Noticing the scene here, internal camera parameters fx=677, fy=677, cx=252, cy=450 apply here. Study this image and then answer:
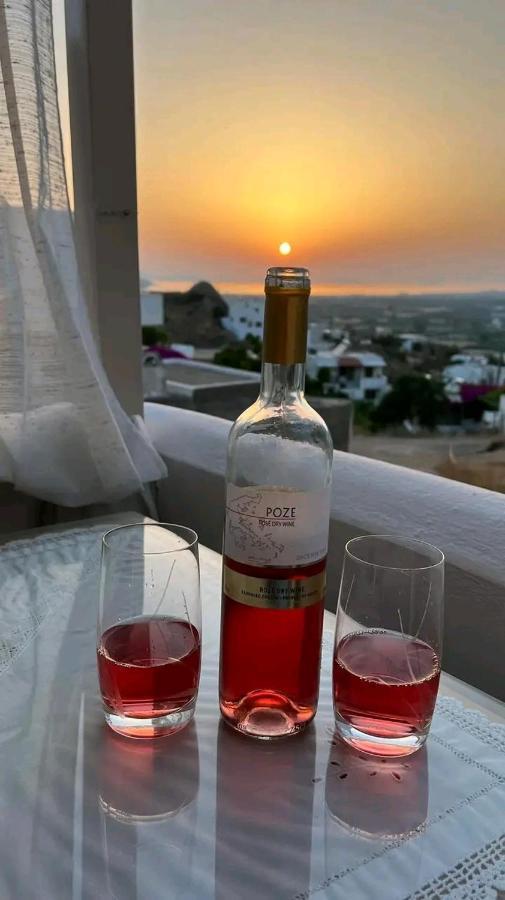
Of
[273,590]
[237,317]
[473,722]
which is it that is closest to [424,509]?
[473,722]

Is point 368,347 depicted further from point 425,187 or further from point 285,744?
point 285,744

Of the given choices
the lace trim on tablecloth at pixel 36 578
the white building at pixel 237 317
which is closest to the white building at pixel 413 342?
the white building at pixel 237 317

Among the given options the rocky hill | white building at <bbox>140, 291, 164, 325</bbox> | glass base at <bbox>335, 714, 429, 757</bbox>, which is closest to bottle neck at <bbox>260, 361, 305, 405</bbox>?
glass base at <bbox>335, 714, 429, 757</bbox>

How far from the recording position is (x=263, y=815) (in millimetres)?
443

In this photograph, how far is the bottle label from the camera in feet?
1.57

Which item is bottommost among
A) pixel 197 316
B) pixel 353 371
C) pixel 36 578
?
pixel 36 578

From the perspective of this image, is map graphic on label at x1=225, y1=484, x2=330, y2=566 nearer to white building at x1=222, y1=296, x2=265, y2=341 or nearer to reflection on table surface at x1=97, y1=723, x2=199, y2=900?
reflection on table surface at x1=97, y1=723, x2=199, y2=900

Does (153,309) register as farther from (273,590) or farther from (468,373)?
(273,590)

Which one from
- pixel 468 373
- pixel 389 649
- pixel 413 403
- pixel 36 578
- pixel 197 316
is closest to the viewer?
pixel 389 649

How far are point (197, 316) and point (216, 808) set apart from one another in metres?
1.67

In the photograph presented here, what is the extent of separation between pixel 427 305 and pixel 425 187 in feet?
0.91

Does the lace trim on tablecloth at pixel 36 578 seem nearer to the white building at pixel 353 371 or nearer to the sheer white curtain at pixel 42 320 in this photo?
the sheer white curtain at pixel 42 320

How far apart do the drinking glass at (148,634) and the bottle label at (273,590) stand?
0.05 meters

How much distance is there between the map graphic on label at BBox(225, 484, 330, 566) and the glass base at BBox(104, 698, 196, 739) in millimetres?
137
